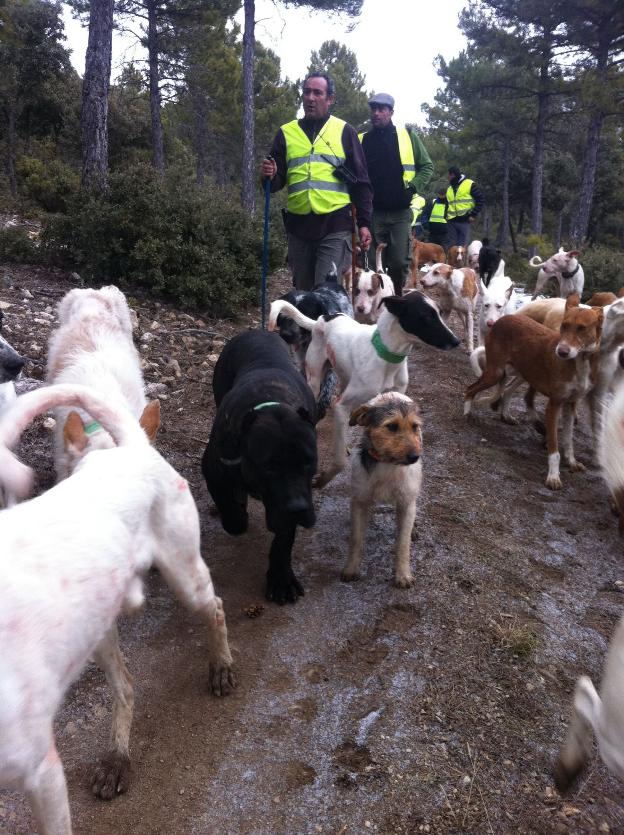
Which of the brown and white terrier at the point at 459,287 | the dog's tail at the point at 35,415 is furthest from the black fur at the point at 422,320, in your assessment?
the brown and white terrier at the point at 459,287

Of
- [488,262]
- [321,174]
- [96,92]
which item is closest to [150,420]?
[321,174]

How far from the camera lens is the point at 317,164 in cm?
635

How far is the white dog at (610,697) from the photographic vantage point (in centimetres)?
180

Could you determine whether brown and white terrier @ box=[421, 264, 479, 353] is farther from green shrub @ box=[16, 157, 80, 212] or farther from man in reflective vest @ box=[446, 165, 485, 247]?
green shrub @ box=[16, 157, 80, 212]

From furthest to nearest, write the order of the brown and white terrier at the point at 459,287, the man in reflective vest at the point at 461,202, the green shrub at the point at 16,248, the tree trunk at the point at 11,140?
the tree trunk at the point at 11,140
the man in reflective vest at the point at 461,202
the brown and white terrier at the point at 459,287
the green shrub at the point at 16,248

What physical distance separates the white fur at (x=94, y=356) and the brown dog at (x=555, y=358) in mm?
3364

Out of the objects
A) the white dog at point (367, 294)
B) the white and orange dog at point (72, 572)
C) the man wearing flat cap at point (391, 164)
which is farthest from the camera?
the man wearing flat cap at point (391, 164)

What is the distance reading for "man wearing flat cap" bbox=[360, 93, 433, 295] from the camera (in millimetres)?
8195

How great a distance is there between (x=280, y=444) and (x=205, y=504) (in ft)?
4.94

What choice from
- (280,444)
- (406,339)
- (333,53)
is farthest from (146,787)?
(333,53)

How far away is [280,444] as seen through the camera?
3.24 meters

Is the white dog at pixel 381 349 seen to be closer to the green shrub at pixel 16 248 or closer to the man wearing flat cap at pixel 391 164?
the man wearing flat cap at pixel 391 164

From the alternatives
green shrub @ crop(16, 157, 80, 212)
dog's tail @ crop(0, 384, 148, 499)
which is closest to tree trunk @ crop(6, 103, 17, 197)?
green shrub @ crop(16, 157, 80, 212)

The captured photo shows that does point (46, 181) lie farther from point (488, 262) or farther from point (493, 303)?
point (493, 303)
